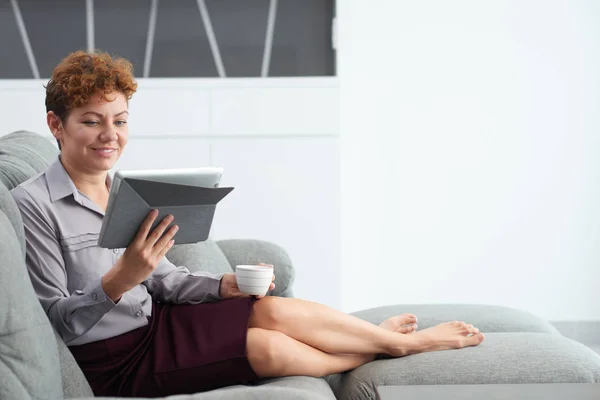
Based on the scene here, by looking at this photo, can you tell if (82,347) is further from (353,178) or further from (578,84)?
(578,84)

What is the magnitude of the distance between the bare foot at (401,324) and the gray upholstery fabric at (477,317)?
0.19 metres

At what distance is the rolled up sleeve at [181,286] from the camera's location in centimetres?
221

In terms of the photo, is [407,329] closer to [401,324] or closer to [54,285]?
[401,324]

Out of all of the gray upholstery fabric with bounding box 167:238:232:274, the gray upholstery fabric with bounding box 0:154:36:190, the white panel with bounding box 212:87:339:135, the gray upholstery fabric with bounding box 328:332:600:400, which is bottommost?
the gray upholstery fabric with bounding box 328:332:600:400

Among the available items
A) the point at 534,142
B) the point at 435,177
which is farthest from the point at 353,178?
the point at 534,142

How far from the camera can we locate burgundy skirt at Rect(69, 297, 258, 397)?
6.45 feet

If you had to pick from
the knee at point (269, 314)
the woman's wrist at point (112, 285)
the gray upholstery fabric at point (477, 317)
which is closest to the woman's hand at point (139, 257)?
the woman's wrist at point (112, 285)

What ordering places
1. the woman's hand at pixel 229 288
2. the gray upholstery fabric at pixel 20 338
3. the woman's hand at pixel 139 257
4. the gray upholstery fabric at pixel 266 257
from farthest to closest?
the gray upholstery fabric at pixel 266 257, the woman's hand at pixel 229 288, the woman's hand at pixel 139 257, the gray upholstery fabric at pixel 20 338

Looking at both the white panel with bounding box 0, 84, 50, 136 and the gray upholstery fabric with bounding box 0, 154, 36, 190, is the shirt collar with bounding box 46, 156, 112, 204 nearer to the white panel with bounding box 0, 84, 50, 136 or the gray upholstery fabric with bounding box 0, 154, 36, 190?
the gray upholstery fabric with bounding box 0, 154, 36, 190

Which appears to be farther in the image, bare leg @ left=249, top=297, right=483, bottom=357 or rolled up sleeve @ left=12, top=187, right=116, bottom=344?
bare leg @ left=249, top=297, right=483, bottom=357

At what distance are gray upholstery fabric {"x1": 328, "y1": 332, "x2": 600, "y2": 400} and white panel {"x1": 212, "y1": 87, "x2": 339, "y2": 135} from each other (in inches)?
81.9

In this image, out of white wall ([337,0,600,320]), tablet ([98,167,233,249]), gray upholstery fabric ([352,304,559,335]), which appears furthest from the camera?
white wall ([337,0,600,320])

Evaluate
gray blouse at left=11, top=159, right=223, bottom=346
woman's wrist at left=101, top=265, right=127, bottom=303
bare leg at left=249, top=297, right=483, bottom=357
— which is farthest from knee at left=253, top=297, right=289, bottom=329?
woman's wrist at left=101, top=265, right=127, bottom=303

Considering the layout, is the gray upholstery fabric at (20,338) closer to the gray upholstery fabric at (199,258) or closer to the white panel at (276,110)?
the gray upholstery fabric at (199,258)
